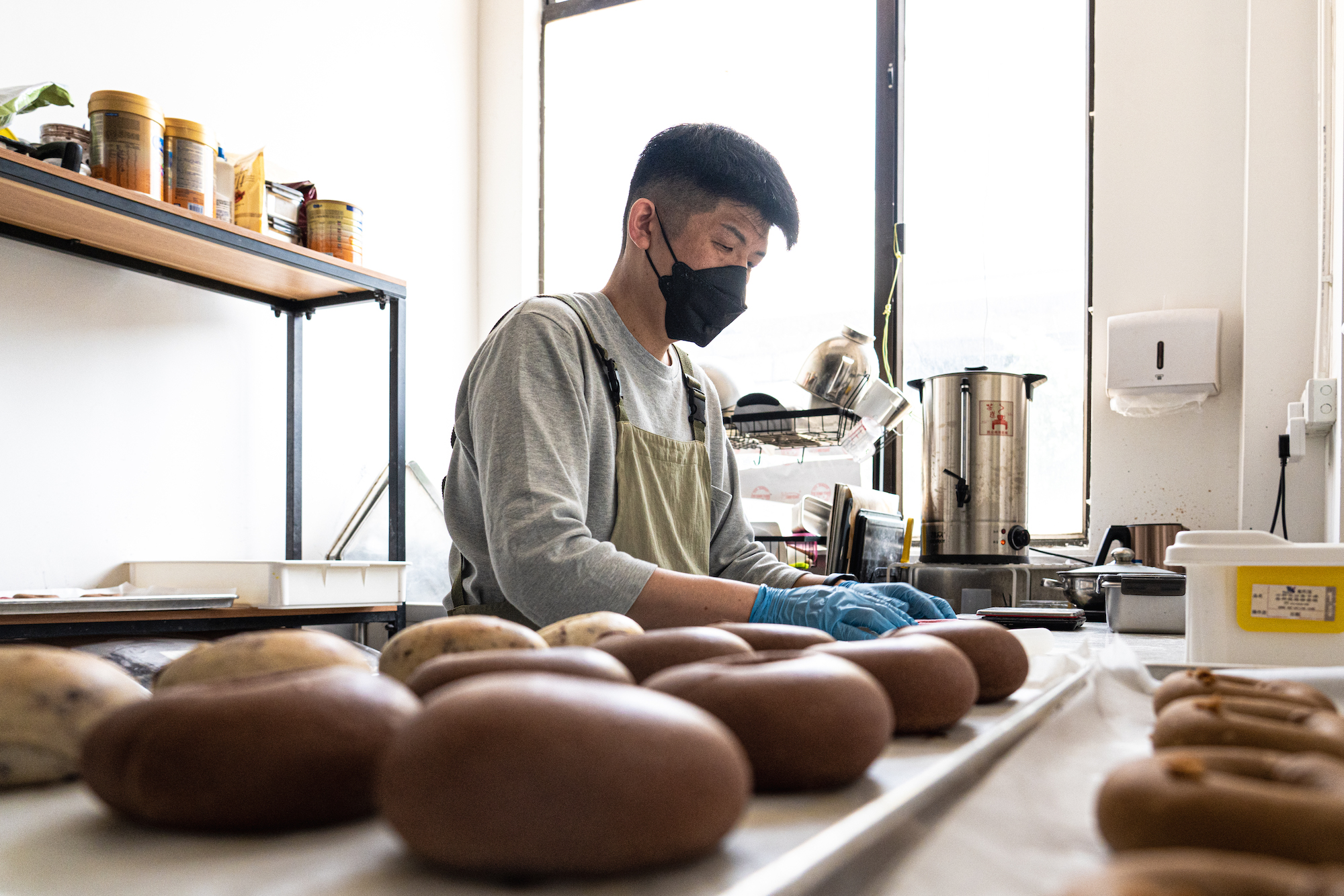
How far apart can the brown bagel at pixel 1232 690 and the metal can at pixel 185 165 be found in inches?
91.3

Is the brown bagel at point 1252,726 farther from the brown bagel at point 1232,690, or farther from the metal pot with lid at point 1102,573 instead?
the metal pot with lid at point 1102,573

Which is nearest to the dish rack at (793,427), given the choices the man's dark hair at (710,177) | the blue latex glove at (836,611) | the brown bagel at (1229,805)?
the man's dark hair at (710,177)

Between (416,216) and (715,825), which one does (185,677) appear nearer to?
(715,825)

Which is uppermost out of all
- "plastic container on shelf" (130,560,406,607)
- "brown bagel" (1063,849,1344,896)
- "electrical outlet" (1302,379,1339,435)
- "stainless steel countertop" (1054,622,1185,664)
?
"electrical outlet" (1302,379,1339,435)

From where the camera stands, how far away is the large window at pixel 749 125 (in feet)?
11.8

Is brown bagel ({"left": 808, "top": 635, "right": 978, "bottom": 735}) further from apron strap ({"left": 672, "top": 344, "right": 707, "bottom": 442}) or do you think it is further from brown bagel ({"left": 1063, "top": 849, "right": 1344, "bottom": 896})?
apron strap ({"left": 672, "top": 344, "right": 707, "bottom": 442})

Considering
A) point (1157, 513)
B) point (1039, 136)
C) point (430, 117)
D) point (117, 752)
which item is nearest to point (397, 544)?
point (430, 117)

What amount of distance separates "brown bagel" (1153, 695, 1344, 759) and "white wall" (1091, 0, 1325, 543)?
250 cm

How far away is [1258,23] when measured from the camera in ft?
8.70

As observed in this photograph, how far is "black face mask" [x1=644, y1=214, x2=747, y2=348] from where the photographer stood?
1.70m

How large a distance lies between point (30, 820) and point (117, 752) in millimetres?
56

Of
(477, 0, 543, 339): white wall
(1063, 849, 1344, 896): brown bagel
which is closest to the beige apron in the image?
(1063, 849, 1344, 896): brown bagel

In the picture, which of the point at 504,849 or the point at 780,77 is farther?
the point at 780,77

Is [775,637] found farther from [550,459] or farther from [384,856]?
[550,459]
